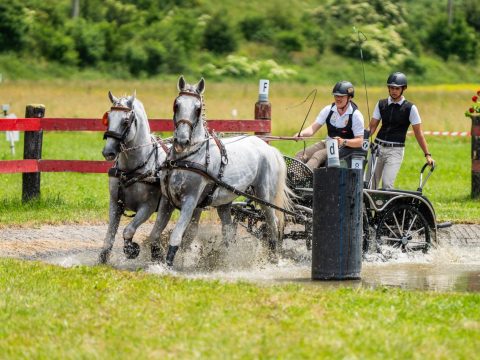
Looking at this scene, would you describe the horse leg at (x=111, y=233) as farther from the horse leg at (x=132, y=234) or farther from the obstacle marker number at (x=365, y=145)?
the obstacle marker number at (x=365, y=145)

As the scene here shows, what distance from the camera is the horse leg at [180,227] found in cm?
1130

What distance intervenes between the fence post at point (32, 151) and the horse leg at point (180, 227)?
4792 millimetres

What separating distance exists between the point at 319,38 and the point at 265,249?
56904mm

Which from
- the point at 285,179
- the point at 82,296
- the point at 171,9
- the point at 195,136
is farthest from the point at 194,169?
the point at 171,9

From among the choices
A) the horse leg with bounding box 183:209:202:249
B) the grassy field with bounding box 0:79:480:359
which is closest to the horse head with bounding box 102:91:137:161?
the grassy field with bounding box 0:79:480:359

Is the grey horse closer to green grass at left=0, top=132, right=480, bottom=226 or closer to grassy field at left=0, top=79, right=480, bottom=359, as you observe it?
grassy field at left=0, top=79, right=480, bottom=359

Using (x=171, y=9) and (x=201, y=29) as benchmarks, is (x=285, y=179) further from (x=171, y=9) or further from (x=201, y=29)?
(x=171, y=9)

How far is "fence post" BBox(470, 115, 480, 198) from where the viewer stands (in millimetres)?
18672

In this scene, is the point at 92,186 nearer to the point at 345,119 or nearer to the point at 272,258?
the point at 272,258

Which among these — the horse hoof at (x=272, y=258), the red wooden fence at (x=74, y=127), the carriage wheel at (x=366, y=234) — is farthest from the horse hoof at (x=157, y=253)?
the red wooden fence at (x=74, y=127)

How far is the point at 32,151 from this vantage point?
15.7 metres

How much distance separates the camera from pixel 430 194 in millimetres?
20156

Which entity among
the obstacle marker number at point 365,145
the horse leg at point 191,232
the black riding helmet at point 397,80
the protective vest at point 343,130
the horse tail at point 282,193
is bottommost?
the horse leg at point 191,232

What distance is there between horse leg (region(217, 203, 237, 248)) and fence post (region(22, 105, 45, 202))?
12.6ft
